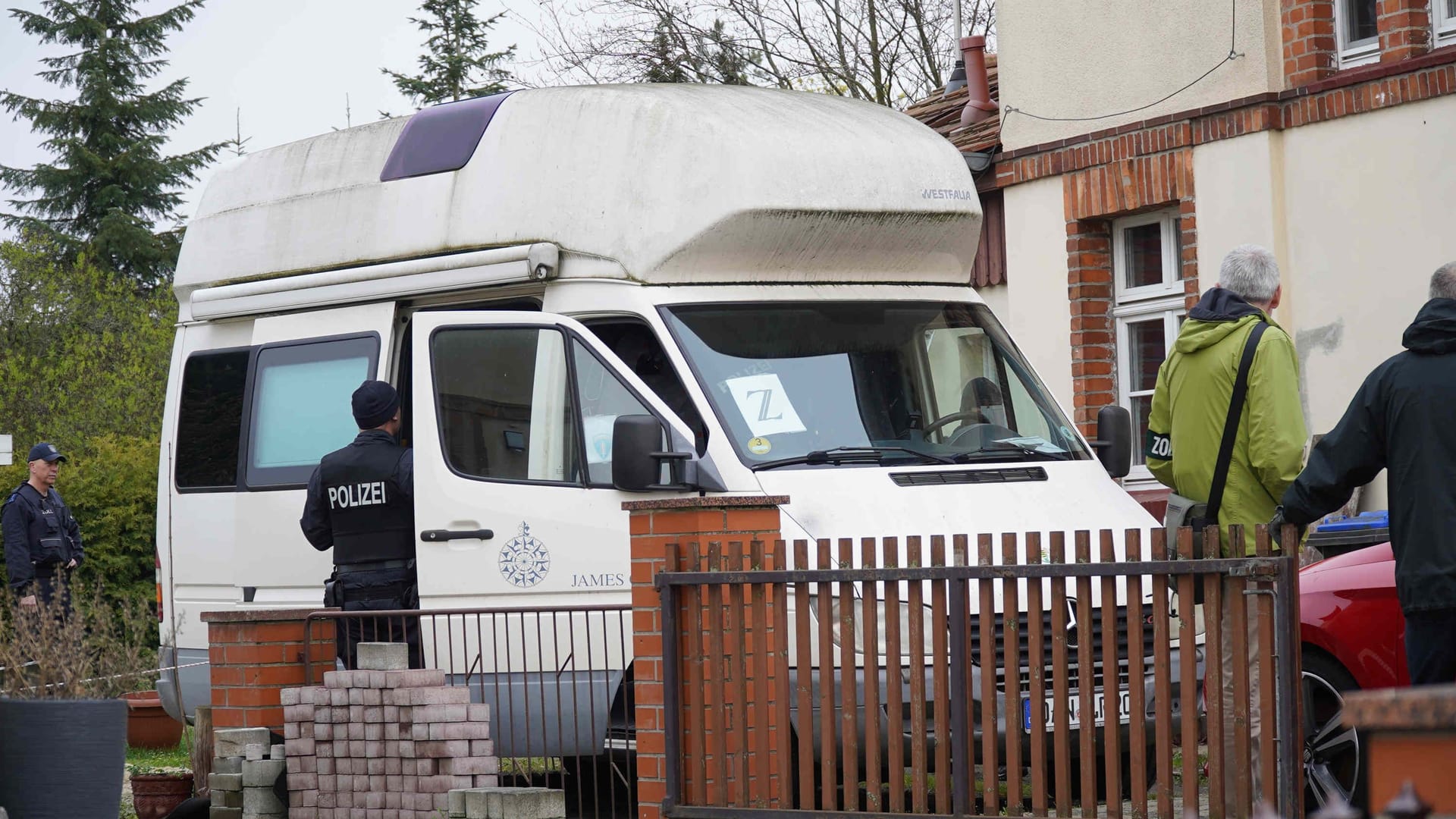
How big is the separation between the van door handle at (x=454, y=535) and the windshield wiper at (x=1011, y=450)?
1.85 m

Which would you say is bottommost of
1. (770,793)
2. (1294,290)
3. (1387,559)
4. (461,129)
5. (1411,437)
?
(770,793)

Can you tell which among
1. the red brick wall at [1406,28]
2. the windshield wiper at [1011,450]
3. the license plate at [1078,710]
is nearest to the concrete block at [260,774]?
the windshield wiper at [1011,450]

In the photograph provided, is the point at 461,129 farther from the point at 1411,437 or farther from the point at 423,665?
the point at 1411,437

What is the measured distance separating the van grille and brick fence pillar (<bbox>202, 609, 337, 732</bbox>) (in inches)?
92.9

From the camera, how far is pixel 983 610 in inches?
221

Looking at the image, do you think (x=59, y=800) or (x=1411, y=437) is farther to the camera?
(x=59, y=800)

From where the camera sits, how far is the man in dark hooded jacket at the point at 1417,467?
17.9 ft

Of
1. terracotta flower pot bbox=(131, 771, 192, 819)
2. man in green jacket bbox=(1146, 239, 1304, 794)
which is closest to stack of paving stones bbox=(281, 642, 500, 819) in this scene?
terracotta flower pot bbox=(131, 771, 192, 819)

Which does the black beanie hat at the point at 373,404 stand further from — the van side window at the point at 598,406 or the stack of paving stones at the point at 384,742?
the stack of paving stones at the point at 384,742

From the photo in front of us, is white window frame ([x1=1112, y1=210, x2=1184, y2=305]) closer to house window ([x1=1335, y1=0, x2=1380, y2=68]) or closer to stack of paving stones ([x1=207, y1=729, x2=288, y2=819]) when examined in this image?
house window ([x1=1335, y1=0, x2=1380, y2=68])

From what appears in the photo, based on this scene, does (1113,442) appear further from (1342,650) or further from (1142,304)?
(1142,304)

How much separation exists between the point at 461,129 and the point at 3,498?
10592 mm

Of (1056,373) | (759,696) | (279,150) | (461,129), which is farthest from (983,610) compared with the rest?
(1056,373)

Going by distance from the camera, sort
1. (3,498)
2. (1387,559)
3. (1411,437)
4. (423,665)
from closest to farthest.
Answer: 1. (1411,437)
2. (1387,559)
3. (423,665)
4. (3,498)
